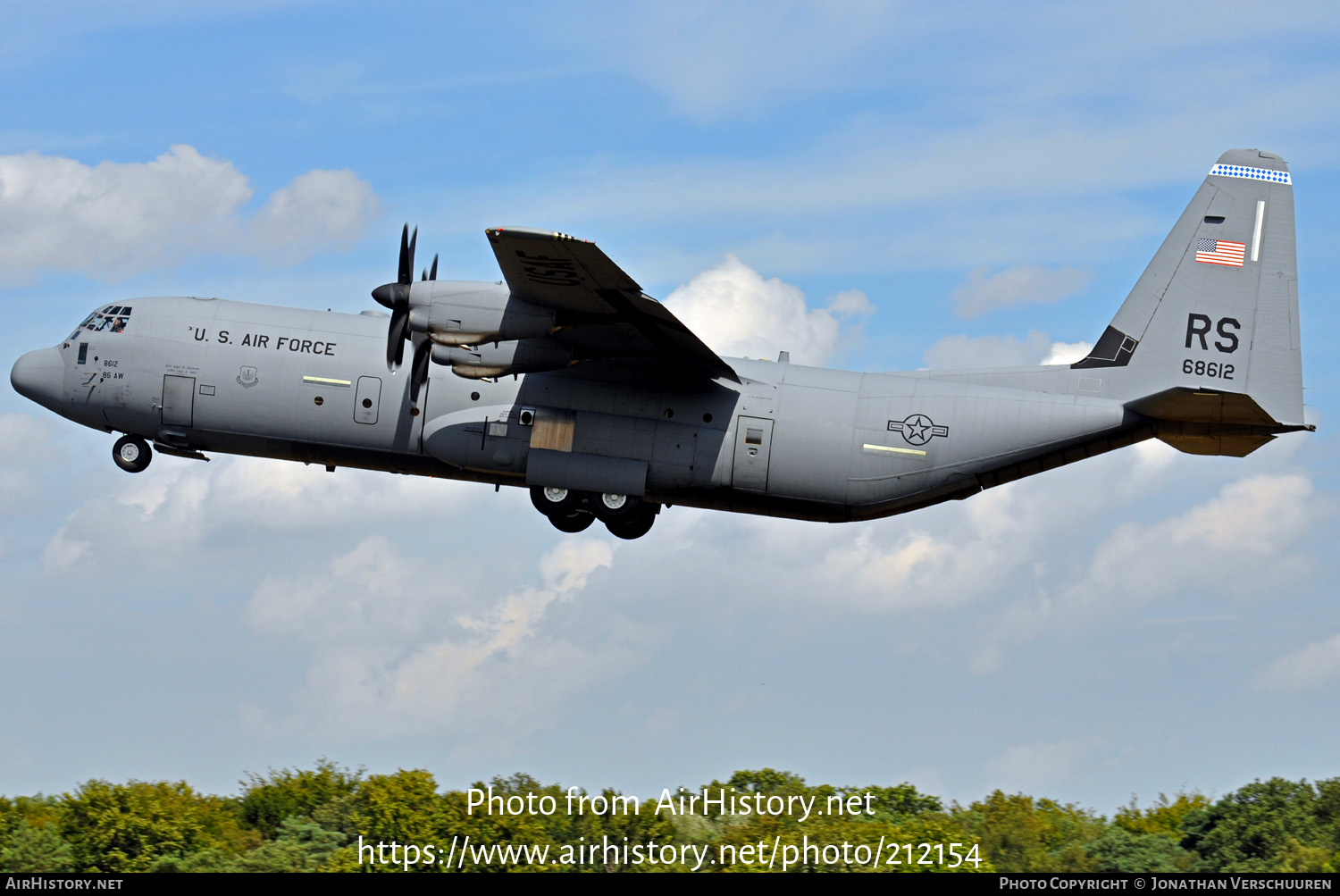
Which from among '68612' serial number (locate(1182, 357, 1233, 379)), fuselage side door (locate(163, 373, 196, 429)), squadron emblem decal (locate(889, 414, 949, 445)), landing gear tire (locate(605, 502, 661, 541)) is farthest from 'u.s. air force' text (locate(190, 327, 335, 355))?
'68612' serial number (locate(1182, 357, 1233, 379))

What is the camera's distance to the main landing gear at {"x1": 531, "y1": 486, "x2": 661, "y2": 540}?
2372cm

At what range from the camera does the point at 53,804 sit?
1222 inches

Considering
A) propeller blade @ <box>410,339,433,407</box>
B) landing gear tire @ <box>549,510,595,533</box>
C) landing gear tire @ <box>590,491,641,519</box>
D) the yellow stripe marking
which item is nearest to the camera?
propeller blade @ <box>410,339,433,407</box>

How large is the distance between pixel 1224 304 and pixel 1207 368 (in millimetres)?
1240

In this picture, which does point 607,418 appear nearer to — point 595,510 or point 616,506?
point 616,506

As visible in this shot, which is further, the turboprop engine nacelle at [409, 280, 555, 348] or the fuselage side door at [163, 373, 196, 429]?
the fuselage side door at [163, 373, 196, 429]

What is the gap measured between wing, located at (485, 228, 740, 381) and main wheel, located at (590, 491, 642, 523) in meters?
2.69

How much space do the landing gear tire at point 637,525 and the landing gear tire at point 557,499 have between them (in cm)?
75

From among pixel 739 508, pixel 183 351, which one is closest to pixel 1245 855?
pixel 739 508

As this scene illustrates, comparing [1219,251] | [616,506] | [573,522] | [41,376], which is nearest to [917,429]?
[616,506]

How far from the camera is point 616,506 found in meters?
23.7

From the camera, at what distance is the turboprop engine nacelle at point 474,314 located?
21.1 meters

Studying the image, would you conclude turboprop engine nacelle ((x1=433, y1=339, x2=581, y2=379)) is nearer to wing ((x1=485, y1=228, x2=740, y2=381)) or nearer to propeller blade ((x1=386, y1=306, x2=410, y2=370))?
wing ((x1=485, y1=228, x2=740, y2=381))

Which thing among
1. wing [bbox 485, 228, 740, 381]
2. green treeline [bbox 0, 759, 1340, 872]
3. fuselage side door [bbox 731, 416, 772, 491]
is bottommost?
green treeline [bbox 0, 759, 1340, 872]
